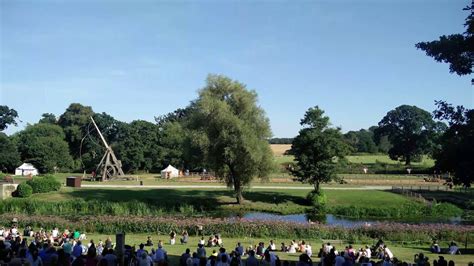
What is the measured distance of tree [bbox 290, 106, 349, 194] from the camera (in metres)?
56.0

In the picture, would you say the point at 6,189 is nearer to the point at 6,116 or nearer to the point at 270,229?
the point at 270,229

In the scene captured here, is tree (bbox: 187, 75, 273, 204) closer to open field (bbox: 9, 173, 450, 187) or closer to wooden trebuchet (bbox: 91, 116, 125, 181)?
open field (bbox: 9, 173, 450, 187)

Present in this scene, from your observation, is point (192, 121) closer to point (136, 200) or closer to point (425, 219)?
point (136, 200)

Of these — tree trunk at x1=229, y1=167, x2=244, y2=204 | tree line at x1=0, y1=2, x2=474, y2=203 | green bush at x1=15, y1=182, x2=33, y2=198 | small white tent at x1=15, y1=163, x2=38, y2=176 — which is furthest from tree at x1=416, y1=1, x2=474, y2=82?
small white tent at x1=15, y1=163, x2=38, y2=176

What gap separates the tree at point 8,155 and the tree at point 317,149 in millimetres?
55770

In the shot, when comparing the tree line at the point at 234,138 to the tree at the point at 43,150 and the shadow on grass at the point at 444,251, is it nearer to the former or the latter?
the tree at the point at 43,150

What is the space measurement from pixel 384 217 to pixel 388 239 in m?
15.1

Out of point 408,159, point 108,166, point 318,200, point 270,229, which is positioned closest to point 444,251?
point 270,229

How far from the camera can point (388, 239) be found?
3541 cm

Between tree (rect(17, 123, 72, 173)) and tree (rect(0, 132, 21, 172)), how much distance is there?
262 centimetres

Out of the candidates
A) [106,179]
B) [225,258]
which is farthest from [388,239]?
[106,179]

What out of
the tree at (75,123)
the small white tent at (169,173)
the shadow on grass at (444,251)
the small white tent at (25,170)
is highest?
the tree at (75,123)

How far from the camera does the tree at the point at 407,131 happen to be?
4594 inches

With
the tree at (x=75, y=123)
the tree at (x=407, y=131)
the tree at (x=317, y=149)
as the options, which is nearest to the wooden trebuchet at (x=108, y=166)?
the tree at (x=317, y=149)
